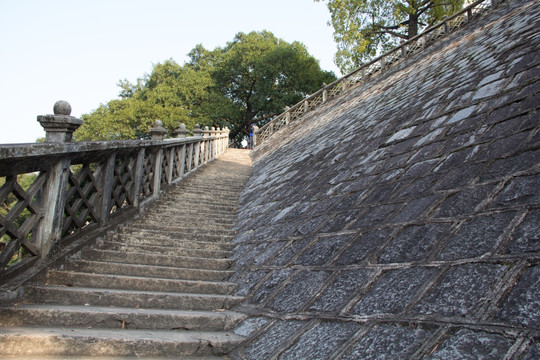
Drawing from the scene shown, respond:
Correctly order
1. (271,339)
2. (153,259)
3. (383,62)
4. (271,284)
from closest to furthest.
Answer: (271,339) < (271,284) < (153,259) < (383,62)

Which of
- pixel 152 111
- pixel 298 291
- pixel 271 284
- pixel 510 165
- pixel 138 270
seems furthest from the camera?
pixel 152 111

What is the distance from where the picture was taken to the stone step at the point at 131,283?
365 centimetres

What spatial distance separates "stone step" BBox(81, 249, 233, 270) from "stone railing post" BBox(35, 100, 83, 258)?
Answer: 651mm

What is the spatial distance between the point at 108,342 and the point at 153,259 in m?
1.90

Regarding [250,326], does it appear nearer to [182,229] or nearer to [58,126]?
[58,126]

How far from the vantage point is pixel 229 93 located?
3525 centimetres

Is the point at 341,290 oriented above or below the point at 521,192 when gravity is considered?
below

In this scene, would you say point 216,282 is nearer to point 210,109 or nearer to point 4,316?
point 4,316

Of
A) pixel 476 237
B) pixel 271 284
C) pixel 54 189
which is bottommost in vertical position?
pixel 271 284

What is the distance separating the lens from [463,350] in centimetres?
156

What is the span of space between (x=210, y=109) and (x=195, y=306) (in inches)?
1187

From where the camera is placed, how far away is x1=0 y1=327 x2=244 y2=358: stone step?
2.49 meters

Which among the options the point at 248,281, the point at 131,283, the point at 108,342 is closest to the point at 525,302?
the point at 108,342

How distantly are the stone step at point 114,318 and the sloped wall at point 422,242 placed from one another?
0.85 feet
